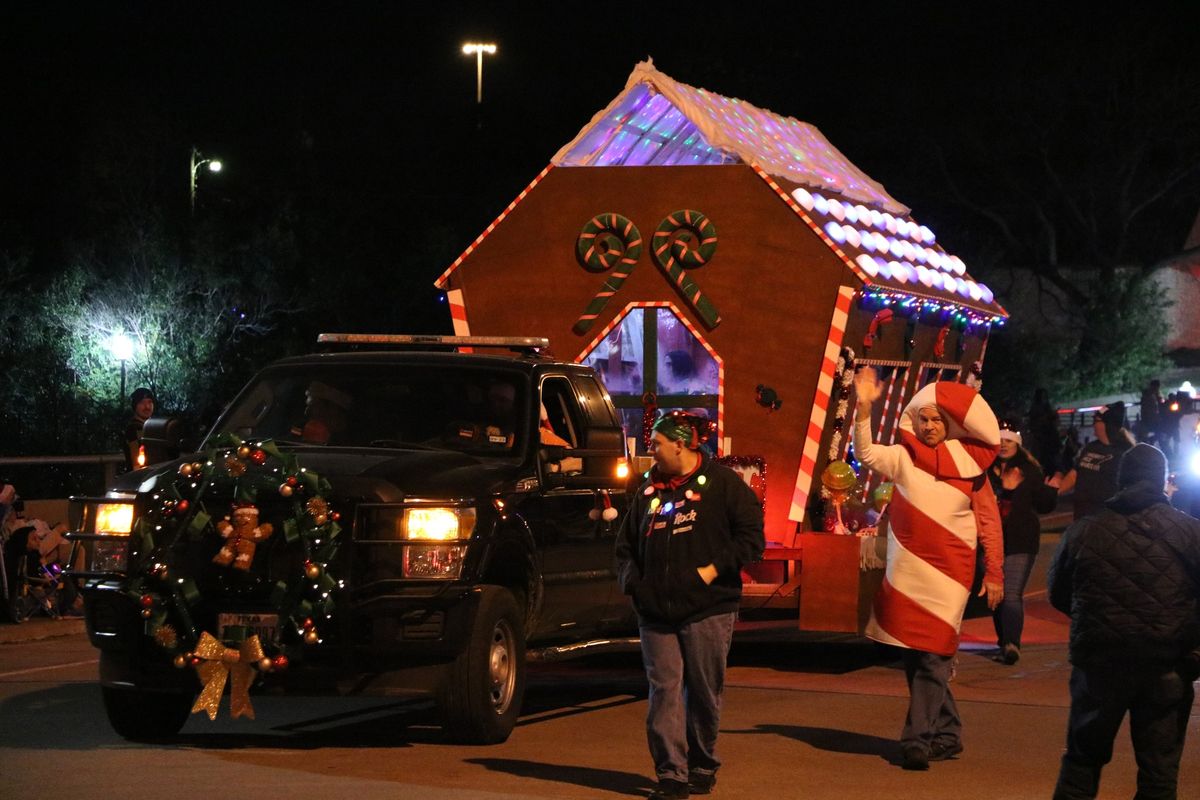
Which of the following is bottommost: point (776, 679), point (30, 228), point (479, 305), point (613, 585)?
point (776, 679)

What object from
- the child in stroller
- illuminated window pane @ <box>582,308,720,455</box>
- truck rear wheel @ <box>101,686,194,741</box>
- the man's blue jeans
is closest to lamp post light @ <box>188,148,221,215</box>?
the child in stroller

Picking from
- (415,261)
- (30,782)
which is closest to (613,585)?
(30,782)

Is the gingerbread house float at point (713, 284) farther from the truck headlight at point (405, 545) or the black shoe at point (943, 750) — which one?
the truck headlight at point (405, 545)

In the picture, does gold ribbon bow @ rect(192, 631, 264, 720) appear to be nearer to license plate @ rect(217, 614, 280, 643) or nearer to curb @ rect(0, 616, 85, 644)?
license plate @ rect(217, 614, 280, 643)

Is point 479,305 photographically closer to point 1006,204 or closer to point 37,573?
point 37,573

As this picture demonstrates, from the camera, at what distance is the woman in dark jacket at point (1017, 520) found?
13.3 metres

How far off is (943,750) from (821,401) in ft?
15.0

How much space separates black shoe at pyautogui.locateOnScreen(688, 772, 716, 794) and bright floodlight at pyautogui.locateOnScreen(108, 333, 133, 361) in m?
22.9

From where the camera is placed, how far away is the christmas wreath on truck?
8.69m

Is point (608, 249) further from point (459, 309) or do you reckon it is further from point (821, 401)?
point (821, 401)

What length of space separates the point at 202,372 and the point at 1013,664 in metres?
20.2

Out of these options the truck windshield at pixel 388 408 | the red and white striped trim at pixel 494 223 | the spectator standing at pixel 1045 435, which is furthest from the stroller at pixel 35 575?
the spectator standing at pixel 1045 435

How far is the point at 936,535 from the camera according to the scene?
9133mm

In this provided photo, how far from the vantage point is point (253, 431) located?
10.3 meters
